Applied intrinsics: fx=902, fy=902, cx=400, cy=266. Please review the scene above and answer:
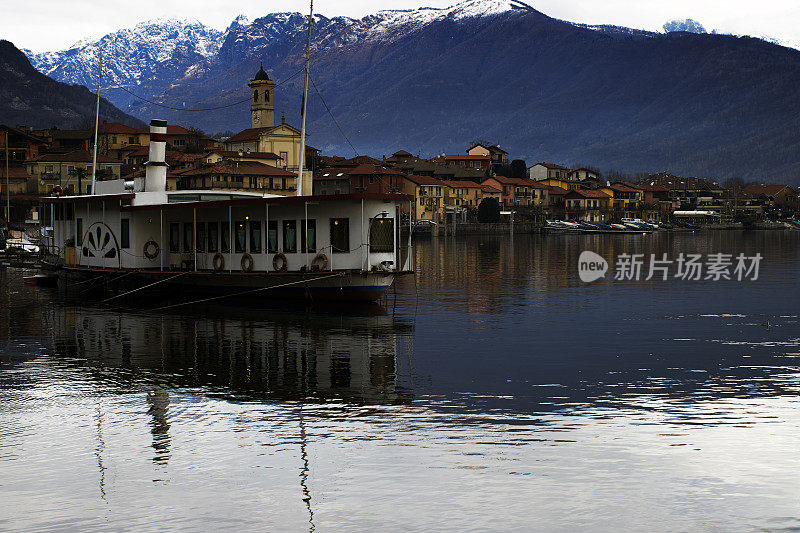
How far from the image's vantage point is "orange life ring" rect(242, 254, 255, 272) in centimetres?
4166

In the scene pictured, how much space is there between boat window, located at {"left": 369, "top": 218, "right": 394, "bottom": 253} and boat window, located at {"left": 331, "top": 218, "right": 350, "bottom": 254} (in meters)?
1.02

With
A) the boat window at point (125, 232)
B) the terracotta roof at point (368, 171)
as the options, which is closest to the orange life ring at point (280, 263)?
the boat window at point (125, 232)

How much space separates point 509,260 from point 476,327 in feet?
168

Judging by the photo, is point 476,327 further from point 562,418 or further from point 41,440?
point 41,440

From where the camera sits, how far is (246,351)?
29.4 m

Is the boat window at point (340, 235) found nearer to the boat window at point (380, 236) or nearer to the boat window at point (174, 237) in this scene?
the boat window at point (380, 236)

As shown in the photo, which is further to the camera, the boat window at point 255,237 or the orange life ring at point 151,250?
the orange life ring at point 151,250

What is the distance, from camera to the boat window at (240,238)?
1667 inches

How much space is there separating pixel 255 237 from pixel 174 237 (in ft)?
20.7

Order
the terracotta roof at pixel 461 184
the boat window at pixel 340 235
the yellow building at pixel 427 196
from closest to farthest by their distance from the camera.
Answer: the boat window at pixel 340 235 < the yellow building at pixel 427 196 < the terracotta roof at pixel 461 184

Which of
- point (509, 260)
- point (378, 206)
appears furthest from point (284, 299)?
point (509, 260)

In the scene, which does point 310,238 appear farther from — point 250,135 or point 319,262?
point 250,135

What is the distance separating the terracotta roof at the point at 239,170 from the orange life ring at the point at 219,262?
3627 inches

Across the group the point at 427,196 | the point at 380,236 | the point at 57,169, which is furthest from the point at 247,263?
the point at 427,196
